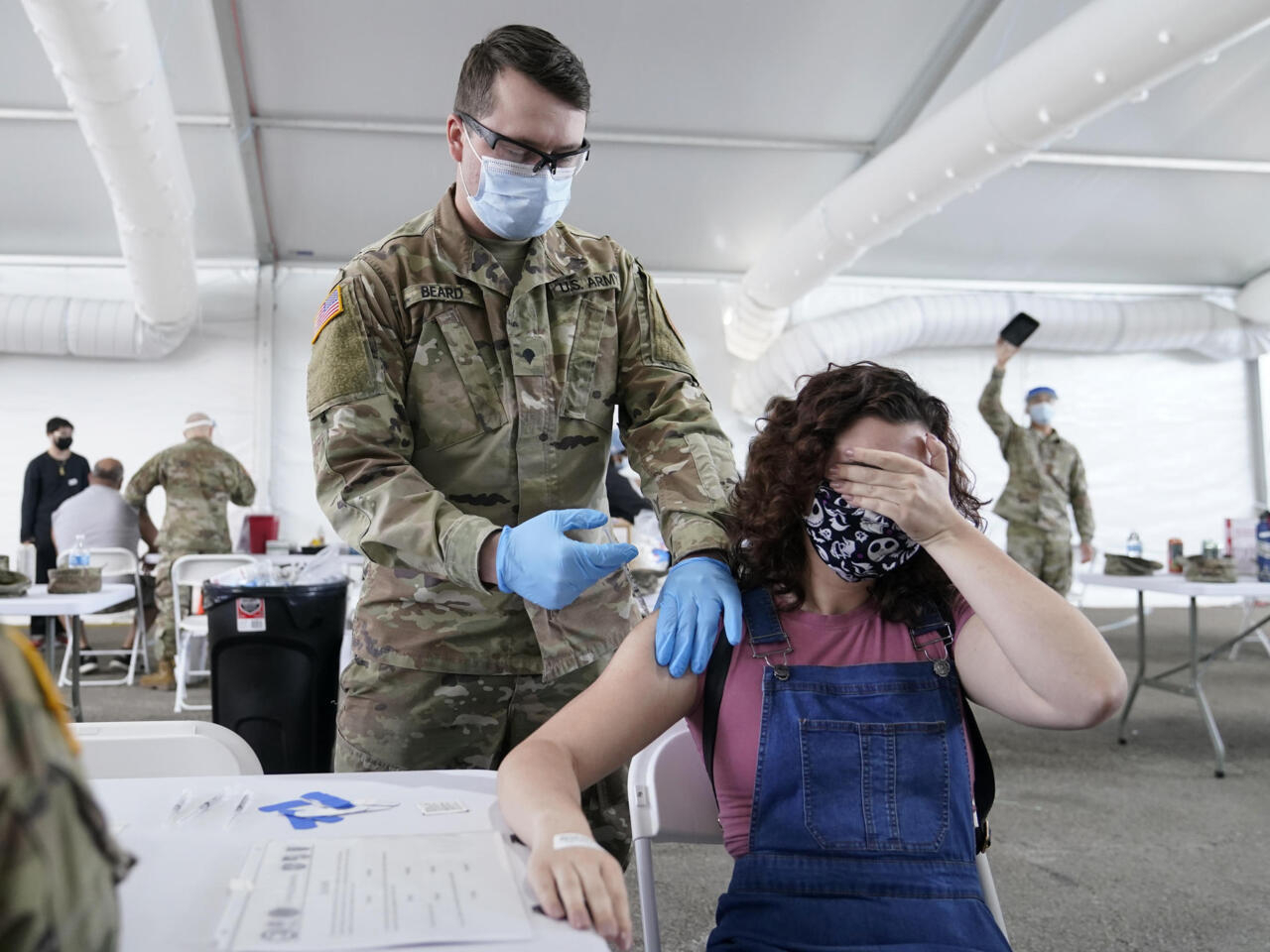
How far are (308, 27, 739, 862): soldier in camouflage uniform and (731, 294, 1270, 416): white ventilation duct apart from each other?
643cm

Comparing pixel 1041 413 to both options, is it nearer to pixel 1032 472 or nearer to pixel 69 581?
pixel 1032 472

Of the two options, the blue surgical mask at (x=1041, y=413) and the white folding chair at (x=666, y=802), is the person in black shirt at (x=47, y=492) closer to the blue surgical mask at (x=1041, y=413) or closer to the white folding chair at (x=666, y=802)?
the blue surgical mask at (x=1041, y=413)

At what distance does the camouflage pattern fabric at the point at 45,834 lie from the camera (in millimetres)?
412

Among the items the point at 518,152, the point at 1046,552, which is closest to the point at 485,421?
the point at 518,152

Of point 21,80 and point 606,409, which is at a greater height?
point 21,80

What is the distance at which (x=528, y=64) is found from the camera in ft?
4.71

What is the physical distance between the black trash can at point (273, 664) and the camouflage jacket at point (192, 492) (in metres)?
2.91

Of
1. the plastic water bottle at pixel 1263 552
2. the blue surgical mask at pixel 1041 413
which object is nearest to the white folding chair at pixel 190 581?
the plastic water bottle at pixel 1263 552

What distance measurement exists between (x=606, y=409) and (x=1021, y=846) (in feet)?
7.13

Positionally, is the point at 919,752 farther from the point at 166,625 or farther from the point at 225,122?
the point at 225,122

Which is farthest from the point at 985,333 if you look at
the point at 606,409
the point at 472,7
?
the point at 606,409

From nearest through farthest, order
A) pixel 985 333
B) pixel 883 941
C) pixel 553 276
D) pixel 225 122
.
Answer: pixel 883 941
pixel 553 276
pixel 225 122
pixel 985 333

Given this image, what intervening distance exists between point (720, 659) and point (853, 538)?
25 centimetres

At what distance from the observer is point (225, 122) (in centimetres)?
641
